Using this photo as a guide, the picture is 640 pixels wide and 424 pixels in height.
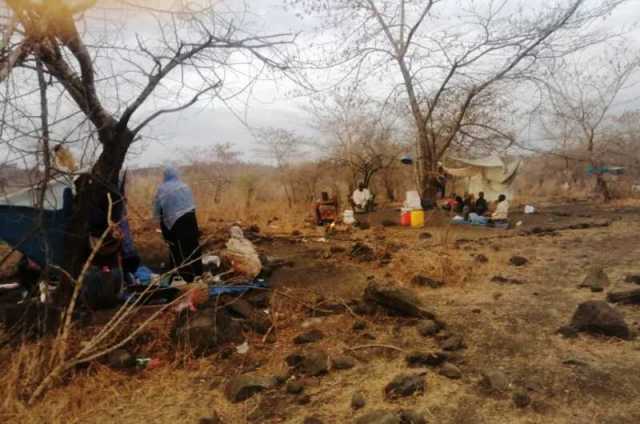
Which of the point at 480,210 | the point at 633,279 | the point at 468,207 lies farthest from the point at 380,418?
the point at 468,207

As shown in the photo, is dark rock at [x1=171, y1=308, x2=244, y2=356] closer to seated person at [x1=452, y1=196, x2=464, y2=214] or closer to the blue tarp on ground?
the blue tarp on ground

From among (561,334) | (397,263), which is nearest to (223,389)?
(561,334)

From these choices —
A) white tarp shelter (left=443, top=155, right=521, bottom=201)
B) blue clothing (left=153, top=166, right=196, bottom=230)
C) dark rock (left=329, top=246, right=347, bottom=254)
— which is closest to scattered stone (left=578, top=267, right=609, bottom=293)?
dark rock (left=329, top=246, right=347, bottom=254)

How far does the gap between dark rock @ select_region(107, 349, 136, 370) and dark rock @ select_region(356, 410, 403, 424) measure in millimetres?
1889

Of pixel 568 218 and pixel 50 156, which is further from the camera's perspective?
pixel 568 218

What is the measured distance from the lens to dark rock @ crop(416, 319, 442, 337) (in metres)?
3.72

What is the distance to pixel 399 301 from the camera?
4133 mm

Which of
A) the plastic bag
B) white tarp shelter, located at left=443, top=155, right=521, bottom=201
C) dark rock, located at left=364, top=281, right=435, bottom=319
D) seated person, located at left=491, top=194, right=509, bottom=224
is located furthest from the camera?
white tarp shelter, located at left=443, top=155, right=521, bottom=201

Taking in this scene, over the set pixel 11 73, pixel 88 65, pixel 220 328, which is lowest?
pixel 220 328

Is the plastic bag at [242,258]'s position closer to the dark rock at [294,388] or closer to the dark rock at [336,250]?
the dark rock at [336,250]

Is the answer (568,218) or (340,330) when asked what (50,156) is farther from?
(568,218)

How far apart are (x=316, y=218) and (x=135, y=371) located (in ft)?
28.1

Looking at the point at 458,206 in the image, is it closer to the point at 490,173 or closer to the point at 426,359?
the point at 490,173

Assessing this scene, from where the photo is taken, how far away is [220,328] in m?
3.67
